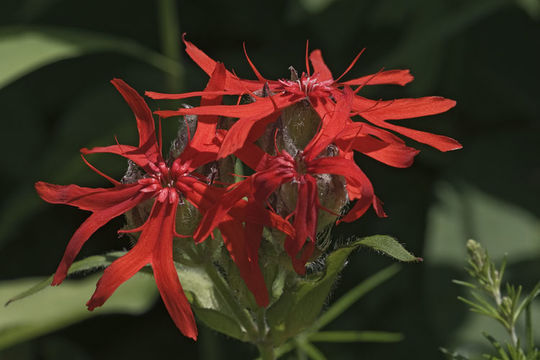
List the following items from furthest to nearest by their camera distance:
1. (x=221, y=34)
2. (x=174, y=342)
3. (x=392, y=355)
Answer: (x=221, y=34) < (x=174, y=342) < (x=392, y=355)

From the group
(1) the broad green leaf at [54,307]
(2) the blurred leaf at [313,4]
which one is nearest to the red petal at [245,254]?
(1) the broad green leaf at [54,307]

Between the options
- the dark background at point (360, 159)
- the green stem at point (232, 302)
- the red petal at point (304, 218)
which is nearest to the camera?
the red petal at point (304, 218)

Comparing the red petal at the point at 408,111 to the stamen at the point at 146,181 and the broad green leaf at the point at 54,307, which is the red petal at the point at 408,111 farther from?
the broad green leaf at the point at 54,307

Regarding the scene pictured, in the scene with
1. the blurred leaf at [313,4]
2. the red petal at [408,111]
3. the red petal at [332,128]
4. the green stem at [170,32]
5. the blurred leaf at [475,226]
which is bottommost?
the blurred leaf at [475,226]

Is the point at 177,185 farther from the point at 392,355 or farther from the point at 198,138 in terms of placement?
the point at 392,355

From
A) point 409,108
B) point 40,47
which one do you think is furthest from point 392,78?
point 40,47

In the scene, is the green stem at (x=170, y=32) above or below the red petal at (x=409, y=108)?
above

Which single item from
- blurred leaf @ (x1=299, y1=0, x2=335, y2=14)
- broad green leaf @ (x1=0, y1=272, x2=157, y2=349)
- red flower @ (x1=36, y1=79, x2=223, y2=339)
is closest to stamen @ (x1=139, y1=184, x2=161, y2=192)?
red flower @ (x1=36, y1=79, x2=223, y2=339)

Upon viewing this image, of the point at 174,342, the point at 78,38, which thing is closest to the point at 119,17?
the point at 78,38
